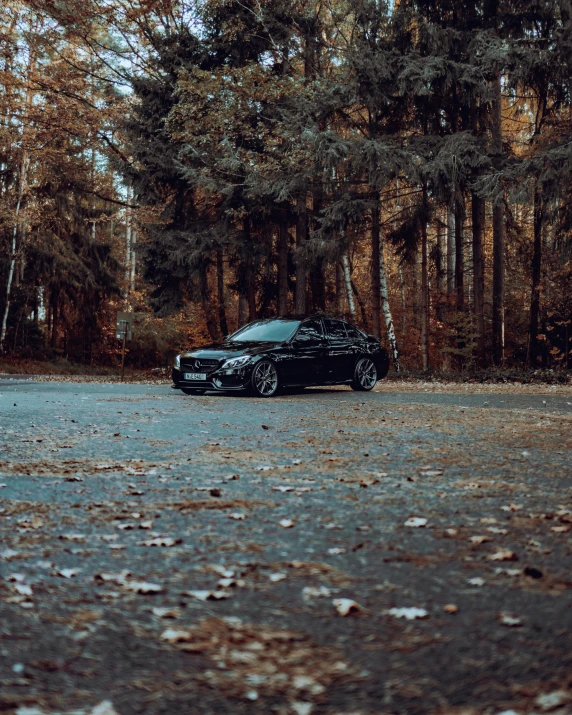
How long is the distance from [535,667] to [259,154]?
25961 millimetres

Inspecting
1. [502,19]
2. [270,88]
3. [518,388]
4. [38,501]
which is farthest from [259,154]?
[38,501]

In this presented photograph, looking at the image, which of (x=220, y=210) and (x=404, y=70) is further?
(x=220, y=210)

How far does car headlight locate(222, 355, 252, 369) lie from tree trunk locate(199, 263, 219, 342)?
1260cm

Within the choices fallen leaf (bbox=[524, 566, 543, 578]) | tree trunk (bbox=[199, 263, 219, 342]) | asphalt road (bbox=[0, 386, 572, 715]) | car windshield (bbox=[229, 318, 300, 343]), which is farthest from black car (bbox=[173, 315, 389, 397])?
fallen leaf (bbox=[524, 566, 543, 578])

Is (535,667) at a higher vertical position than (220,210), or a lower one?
lower

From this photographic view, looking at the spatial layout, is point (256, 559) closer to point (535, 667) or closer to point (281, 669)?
point (281, 669)

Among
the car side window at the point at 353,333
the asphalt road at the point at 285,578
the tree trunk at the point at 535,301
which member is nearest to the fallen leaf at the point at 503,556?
the asphalt road at the point at 285,578

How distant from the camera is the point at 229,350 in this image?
1739cm

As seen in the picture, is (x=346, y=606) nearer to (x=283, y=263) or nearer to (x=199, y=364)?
(x=199, y=364)

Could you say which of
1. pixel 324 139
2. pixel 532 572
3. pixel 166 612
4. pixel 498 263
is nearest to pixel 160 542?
pixel 166 612

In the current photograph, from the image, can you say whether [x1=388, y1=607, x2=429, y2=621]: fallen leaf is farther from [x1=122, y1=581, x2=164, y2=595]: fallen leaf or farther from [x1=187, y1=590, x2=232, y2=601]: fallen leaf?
[x1=122, y1=581, x2=164, y2=595]: fallen leaf

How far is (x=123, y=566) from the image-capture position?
4387 mm

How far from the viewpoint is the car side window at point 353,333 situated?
1917cm

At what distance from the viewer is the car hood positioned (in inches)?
677
